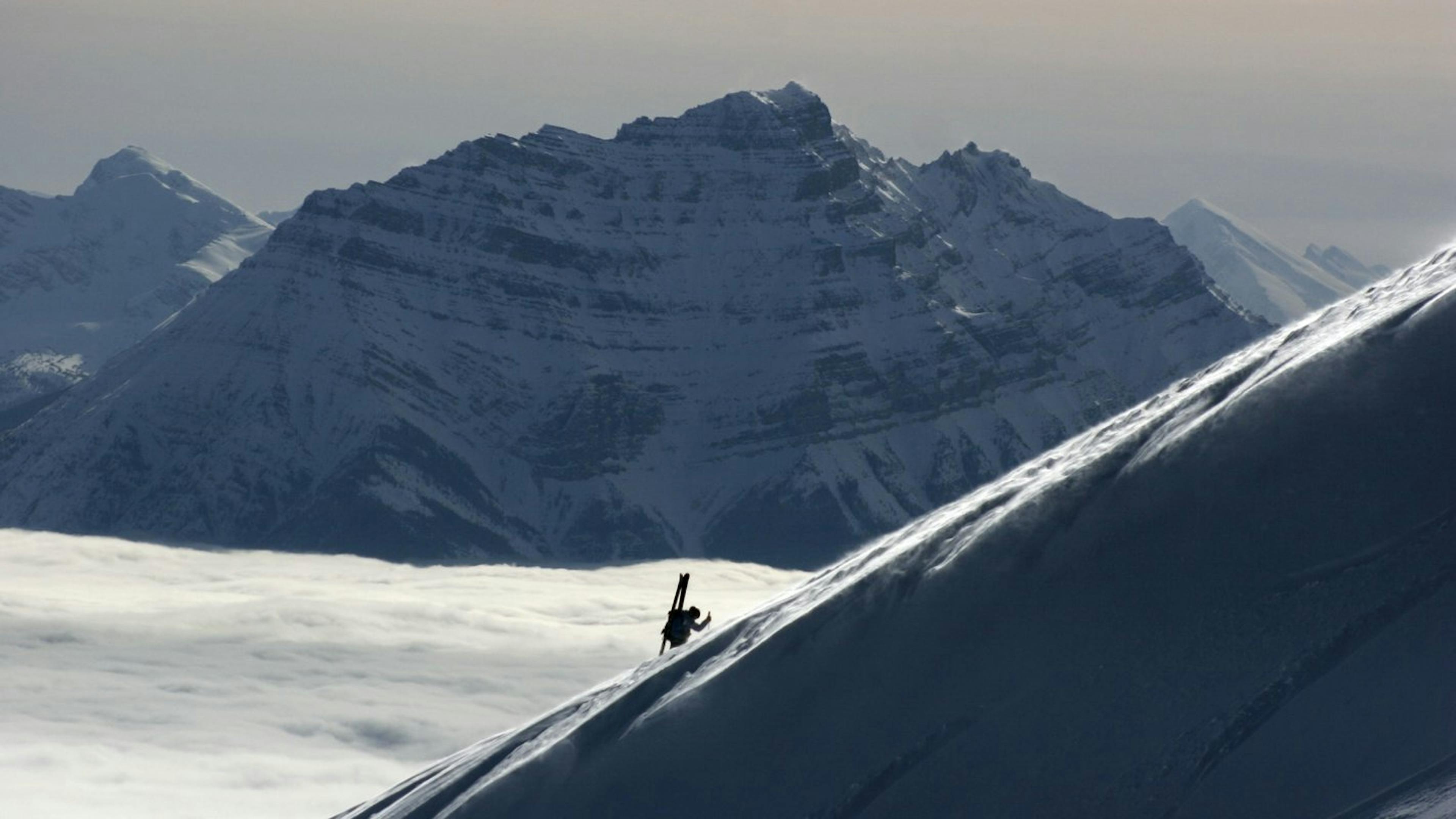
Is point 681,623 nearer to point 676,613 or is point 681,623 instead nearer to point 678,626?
point 678,626

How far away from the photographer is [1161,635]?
109 feet

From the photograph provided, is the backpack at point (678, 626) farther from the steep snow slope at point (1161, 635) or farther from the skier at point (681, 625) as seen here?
the steep snow slope at point (1161, 635)

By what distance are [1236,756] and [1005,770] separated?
3954 millimetres

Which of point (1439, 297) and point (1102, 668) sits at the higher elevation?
point (1439, 297)

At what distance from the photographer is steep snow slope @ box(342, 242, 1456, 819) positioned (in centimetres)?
3119

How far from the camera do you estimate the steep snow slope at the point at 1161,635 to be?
31.2 meters

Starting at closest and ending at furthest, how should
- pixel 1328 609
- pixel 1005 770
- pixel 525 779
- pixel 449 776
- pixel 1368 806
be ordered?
pixel 1368 806, pixel 1328 609, pixel 1005 770, pixel 525 779, pixel 449 776

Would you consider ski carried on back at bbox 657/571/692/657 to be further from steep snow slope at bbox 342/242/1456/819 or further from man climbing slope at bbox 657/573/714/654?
steep snow slope at bbox 342/242/1456/819

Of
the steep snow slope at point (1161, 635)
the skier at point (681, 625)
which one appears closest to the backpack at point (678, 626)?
the skier at point (681, 625)

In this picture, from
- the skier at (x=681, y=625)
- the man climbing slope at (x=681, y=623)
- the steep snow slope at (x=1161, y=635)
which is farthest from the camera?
the skier at (x=681, y=625)

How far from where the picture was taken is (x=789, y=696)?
124ft

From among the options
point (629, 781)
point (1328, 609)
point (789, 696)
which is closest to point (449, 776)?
point (629, 781)

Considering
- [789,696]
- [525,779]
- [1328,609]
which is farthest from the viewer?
[525,779]

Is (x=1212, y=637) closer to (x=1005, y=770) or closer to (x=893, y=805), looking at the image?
(x=1005, y=770)
